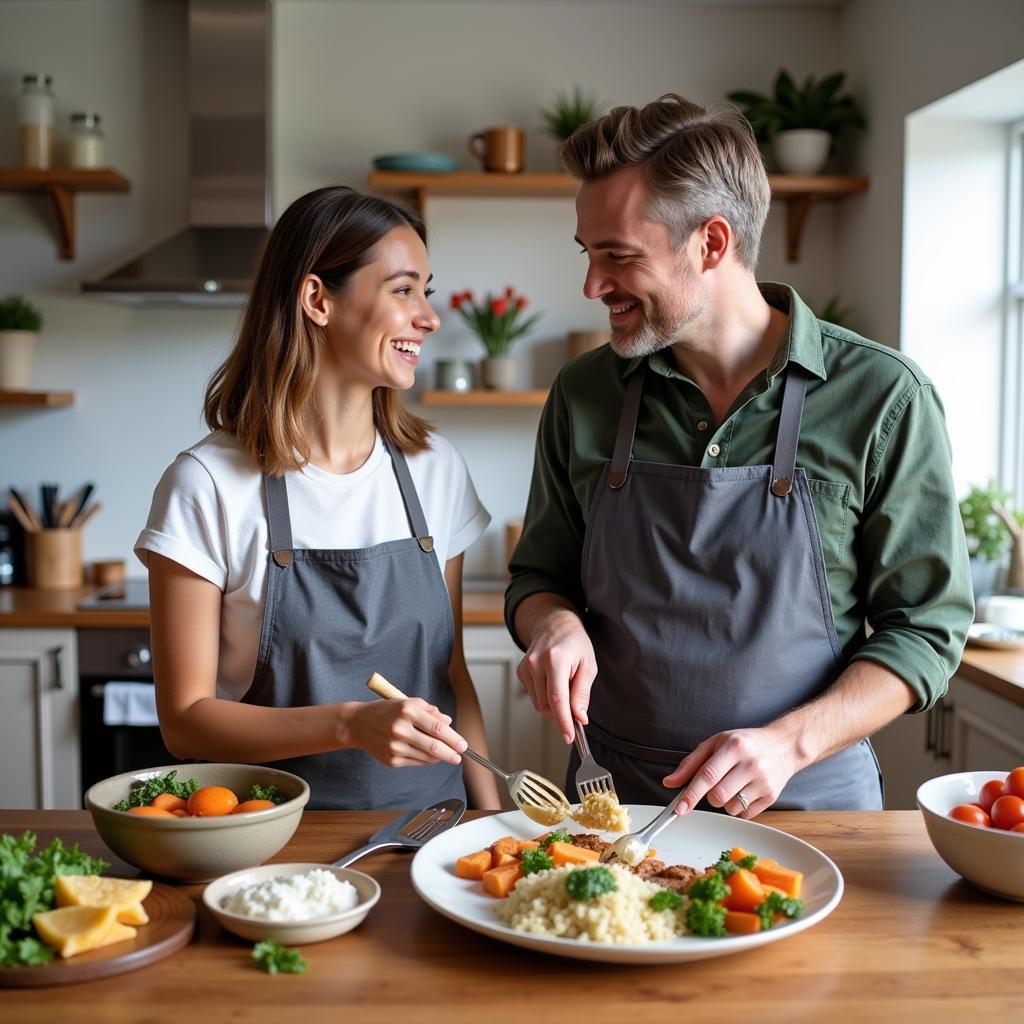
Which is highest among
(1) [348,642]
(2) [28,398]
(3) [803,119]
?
(3) [803,119]

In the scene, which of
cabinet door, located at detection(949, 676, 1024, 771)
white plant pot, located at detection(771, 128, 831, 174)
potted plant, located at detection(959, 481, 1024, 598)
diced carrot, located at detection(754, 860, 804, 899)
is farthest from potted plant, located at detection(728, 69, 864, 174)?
diced carrot, located at detection(754, 860, 804, 899)

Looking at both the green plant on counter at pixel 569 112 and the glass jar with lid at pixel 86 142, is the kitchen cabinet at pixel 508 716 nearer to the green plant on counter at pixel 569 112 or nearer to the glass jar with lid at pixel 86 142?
the green plant on counter at pixel 569 112

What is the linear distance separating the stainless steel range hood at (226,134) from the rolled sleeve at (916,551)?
2418mm

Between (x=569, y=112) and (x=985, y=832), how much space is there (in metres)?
2.85

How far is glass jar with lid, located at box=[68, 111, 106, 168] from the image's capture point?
3.64 m

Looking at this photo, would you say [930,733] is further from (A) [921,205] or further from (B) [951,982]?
(B) [951,982]

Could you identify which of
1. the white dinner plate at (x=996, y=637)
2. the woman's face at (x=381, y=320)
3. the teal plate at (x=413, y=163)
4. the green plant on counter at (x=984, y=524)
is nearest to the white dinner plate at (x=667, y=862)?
the woman's face at (x=381, y=320)

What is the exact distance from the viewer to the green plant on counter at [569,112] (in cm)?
362

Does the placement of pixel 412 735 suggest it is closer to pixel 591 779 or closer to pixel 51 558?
pixel 591 779

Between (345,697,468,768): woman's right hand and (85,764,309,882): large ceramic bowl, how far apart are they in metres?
0.15

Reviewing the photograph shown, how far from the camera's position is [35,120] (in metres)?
3.65

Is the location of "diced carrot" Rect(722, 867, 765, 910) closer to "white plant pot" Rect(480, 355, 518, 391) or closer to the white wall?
"white plant pot" Rect(480, 355, 518, 391)

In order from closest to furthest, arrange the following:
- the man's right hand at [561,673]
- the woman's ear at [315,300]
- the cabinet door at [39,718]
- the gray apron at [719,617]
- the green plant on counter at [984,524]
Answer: the man's right hand at [561,673] → the gray apron at [719,617] → the woman's ear at [315,300] → the green plant on counter at [984,524] → the cabinet door at [39,718]

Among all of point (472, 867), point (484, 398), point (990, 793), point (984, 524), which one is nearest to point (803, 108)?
point (484, 398)
